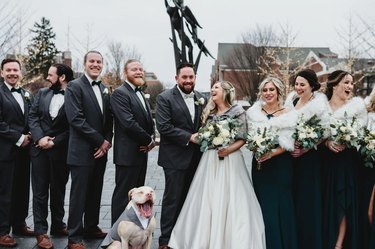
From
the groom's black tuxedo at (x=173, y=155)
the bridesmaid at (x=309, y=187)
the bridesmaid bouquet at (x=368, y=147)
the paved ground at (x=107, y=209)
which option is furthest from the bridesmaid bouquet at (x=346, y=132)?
the paved ground at (x=107, y=209)

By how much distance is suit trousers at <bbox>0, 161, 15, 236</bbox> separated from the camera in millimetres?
6258

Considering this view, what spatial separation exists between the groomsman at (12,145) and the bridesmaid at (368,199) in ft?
14.9

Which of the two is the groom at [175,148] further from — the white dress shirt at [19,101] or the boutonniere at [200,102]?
the white dress shirt at [19,101]

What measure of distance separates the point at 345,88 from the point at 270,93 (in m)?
0.94

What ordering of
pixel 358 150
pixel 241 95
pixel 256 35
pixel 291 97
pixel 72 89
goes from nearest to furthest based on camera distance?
pixel 358 150
pixel 72 89
pixel 291 97
pixel 256 35
pixel 241 95

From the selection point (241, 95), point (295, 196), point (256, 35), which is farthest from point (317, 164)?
point (241, 95)

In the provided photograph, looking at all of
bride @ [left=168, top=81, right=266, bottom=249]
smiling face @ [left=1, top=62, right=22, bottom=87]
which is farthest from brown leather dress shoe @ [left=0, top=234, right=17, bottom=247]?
bride @ [left=168, top=81, right=266, bottom=249]

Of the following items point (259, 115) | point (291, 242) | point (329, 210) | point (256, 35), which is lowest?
point (291, 242)

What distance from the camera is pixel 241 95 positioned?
5484cm

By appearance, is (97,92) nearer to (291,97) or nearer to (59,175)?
(59,175)

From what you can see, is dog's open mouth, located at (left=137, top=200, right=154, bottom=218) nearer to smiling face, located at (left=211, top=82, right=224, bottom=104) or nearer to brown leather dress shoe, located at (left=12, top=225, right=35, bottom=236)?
smiling face, located at (left=211, top=82, right=224, bottom=104)

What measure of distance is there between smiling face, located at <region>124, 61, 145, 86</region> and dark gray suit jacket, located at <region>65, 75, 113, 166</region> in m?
0.54

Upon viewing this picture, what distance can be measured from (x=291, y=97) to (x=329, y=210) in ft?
5.69

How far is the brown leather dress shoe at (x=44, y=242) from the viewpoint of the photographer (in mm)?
6066
